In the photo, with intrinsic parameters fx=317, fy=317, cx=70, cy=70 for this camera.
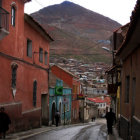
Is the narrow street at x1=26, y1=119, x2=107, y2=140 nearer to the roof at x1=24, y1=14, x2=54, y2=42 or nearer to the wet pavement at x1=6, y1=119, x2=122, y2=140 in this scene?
the wet pavement at x1=6, y1=119, x2=122, y2=140

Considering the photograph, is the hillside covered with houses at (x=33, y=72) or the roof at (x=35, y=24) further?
the roof at (x=35, y=24)

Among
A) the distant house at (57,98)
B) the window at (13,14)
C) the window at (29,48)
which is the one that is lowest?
the distant house at (57,98)

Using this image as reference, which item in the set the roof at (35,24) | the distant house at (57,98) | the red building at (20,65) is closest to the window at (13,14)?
the red building at (20,65)

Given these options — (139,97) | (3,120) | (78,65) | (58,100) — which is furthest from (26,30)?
(78,65)

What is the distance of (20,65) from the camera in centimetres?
1817

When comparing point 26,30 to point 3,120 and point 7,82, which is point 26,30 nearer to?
point 7,82

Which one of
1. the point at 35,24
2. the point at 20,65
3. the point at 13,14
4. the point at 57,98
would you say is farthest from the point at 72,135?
the point at 57,98

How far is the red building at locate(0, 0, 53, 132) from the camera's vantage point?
1533 cm

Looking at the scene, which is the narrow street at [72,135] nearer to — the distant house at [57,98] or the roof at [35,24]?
the roof at [35,24]

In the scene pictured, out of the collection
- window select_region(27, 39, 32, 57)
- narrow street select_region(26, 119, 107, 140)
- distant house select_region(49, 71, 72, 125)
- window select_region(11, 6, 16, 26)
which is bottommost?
narrow street select_region(26, 119, 107, 140)

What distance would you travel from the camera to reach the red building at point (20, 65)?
1533cm

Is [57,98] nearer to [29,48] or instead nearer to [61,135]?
[29,48]

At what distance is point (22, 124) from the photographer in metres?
18.4

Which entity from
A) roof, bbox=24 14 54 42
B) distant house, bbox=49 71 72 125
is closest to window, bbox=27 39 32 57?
roof, bbox=24 14 54 42
